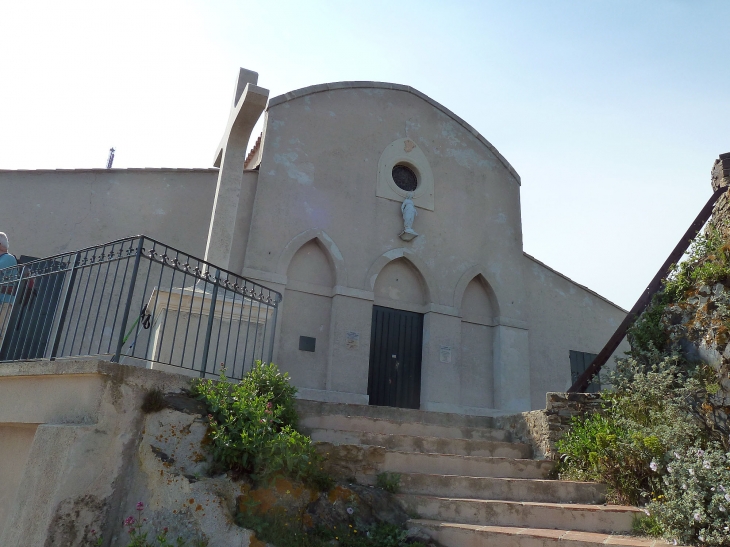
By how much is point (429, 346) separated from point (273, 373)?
6334 mm

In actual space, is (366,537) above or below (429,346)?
below

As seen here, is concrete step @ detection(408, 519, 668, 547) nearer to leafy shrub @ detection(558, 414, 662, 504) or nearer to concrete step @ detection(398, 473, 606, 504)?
concrete step @ detection(398, 473, 606, 504)

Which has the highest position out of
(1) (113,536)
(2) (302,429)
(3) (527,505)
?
(2) (302,429)

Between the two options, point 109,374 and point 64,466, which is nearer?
point 64,466

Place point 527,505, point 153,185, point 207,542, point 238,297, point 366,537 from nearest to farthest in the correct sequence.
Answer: point 207,542, point 366,537, point 527,505, point 238,297, point 153,185

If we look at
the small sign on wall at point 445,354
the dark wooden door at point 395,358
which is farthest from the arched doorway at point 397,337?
the small sign on wall at point 445,354

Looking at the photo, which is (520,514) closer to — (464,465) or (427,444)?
(464,465)

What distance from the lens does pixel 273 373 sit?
549 centimetres

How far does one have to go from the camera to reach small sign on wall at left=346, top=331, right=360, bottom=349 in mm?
10812

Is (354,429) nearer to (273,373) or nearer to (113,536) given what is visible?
(273,373)

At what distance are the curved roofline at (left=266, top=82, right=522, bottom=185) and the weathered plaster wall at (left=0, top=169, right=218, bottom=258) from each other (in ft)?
7.31

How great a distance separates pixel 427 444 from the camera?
6156 mm

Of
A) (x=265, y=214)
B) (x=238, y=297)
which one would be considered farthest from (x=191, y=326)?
(x=265, y=214)

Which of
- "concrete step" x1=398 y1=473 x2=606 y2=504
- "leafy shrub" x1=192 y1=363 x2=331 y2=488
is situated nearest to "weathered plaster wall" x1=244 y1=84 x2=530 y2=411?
"concrete step" x1=398 y1=473 x2=606 y2=504
